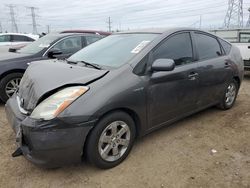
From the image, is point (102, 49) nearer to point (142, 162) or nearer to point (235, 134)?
point (142, 162)

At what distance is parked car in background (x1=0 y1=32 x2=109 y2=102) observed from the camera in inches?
208

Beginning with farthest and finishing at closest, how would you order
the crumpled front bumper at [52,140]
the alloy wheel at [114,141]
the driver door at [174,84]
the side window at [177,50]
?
the side window at [177,50], the driver door at [174,84], the alloy wheel at [114,141], the crumpled front bumper at [52,140]

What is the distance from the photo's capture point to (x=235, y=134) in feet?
12.7

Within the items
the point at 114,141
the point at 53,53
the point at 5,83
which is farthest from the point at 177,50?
the point at 5,83

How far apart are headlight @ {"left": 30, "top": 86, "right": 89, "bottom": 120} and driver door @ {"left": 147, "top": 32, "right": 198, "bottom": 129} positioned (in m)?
0.94

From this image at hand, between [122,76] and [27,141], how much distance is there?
1224 millimetres

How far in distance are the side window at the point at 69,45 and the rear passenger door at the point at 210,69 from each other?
3.34m

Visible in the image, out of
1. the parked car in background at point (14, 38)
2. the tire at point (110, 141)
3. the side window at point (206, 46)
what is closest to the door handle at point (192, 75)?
the side window at point (206, 46)

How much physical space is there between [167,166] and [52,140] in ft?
4.49

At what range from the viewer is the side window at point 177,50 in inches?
136

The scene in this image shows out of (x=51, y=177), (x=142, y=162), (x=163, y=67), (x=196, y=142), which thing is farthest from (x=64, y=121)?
(x=196, y=142)

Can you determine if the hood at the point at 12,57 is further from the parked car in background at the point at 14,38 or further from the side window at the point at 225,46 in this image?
the parked car in background at the point at 14,38

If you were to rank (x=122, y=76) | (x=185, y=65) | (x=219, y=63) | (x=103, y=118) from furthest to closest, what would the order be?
1. (x=219, y=63)
2. (x=185, y=65)
3. (x=122, y=76)
4. (x=103, y=118)

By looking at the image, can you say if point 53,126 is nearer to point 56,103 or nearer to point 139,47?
point 56,103
